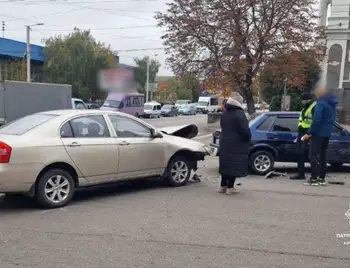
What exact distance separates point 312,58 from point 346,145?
18453mm

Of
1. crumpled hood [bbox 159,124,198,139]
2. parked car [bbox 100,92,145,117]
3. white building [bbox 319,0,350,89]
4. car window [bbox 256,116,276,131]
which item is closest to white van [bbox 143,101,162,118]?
parked car [bbox 100,92,145,117]

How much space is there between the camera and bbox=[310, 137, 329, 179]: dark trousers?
8359mm

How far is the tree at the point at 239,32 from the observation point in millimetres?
25281

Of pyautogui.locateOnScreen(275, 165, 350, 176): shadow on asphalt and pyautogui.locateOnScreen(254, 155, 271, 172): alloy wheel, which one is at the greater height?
pyautogui.locateOnScreen(254, 155, 271, 172): alloy wheel

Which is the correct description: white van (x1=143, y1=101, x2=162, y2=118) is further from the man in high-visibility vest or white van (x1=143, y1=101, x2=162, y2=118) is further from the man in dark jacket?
the man in dark jacket

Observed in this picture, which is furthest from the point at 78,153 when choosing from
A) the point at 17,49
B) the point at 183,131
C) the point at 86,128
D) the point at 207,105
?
the point at 207,105

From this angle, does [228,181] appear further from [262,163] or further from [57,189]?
[57,189]

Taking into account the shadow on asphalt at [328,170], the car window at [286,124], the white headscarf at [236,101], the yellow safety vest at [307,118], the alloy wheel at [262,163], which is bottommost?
the shadow on asphalt at [328,170]

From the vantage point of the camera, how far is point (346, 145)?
10.1 m

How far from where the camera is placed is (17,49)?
143 feet

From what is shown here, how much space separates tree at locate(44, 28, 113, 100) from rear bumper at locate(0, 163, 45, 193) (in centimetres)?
2480

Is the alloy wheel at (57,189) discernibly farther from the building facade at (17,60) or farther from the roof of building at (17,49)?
the roof of building at (17,49)

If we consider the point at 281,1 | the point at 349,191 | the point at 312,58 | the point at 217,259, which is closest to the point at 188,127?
the point at 349,191

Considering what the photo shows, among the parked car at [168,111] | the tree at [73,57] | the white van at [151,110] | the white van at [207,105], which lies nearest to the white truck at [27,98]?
the tree at [73,57]
